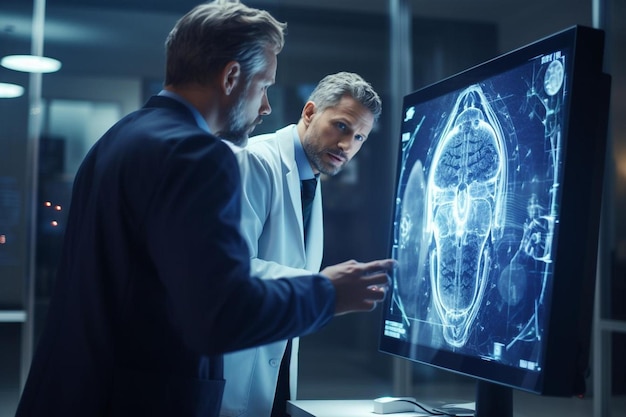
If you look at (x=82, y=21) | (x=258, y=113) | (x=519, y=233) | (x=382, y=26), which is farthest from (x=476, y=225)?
(x=382, y=26)

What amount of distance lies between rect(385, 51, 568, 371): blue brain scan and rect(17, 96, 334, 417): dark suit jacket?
0.94ft

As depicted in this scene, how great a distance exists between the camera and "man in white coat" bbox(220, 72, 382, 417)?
5.27 feet

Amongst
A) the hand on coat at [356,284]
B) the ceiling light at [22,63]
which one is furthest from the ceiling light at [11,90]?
the hand on coat at [356,284]

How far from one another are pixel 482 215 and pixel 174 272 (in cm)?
53

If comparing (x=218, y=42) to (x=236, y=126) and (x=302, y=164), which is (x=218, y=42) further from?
(x=302, y=164)

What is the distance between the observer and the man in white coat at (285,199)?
63.2 inches

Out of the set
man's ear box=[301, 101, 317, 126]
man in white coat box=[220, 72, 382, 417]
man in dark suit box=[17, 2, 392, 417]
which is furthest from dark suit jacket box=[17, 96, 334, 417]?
man's ear box=[301, 101, 317, 126]

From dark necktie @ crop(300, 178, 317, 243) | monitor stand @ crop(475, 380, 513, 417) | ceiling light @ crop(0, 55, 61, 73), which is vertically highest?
ceiling light @ crop(0, 55, 61, 73)

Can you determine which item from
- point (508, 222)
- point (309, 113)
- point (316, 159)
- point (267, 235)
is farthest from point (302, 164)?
point (508, 222)

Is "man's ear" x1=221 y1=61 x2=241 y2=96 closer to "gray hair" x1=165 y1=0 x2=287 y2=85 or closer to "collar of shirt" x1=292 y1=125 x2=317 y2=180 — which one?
"gray hair" x1=165 y1=0 x2=287 y2=85

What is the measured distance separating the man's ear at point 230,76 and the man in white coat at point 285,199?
1.13 feet

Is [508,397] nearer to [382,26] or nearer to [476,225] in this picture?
[476,225]

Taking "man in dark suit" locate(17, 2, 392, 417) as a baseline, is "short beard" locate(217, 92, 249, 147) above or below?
above

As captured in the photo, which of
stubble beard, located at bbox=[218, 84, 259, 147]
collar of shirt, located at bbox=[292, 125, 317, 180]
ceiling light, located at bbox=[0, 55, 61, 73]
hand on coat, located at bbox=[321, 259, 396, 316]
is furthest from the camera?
ceiling light, located at bbox=[0, 55, 61, 73]
